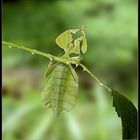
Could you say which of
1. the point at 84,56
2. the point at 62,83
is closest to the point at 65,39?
the point at 62,83

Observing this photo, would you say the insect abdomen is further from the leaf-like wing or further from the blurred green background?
the blurred green background

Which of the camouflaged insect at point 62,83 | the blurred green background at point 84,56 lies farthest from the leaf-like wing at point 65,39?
the blurred green background at point 84,56

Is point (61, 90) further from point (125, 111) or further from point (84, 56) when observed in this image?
point (84, 56)

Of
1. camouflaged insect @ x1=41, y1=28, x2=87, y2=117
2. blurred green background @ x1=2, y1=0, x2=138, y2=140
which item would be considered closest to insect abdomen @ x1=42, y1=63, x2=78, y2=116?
camouflaged insect @ x1=41, y1=28, x2=87, y2=117

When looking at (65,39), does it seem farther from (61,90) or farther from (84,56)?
(84,56)

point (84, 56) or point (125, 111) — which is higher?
point (84, 56)

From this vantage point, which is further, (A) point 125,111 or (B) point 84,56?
(B) point 84,56
